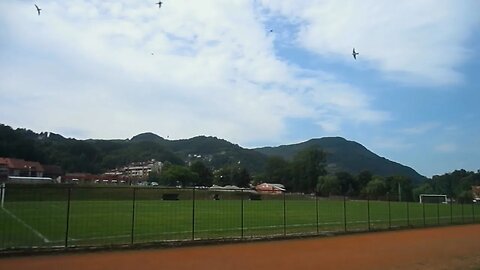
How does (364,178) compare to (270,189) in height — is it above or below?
above

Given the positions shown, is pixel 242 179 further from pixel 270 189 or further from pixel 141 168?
pixel 270 189

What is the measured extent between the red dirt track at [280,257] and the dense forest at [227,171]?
6533cm

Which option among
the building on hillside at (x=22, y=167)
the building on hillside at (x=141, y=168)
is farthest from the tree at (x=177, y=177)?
the building on hillside at (x=22, y=167)

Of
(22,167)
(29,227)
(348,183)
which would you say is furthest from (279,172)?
(29,227)

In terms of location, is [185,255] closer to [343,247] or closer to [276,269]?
[276,269]

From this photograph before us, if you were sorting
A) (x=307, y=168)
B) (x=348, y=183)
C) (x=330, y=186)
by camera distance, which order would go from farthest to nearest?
1. (x=307, y=168)
2. (x=348, y=183)
3. (x=330, y=186)

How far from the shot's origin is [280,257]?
13.1 metres

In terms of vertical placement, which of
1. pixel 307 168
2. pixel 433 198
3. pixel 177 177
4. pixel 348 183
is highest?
pixel 307 168

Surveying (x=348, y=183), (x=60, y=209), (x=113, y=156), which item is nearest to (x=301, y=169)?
(x=348, y=183)

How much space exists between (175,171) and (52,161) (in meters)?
27.3

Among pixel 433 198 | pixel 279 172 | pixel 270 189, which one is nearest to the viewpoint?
pixel 433 198

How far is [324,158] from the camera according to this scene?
13838cm

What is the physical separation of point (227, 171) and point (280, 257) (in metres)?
119

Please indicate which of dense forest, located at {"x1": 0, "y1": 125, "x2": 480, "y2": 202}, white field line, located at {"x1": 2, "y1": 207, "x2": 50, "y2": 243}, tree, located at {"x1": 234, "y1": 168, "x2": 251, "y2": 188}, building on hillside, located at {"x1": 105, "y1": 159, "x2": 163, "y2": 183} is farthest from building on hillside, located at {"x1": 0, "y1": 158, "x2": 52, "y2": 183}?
tree, located at {"x1": 234, "y1": 168, "x2": 251, "y2": 188}
